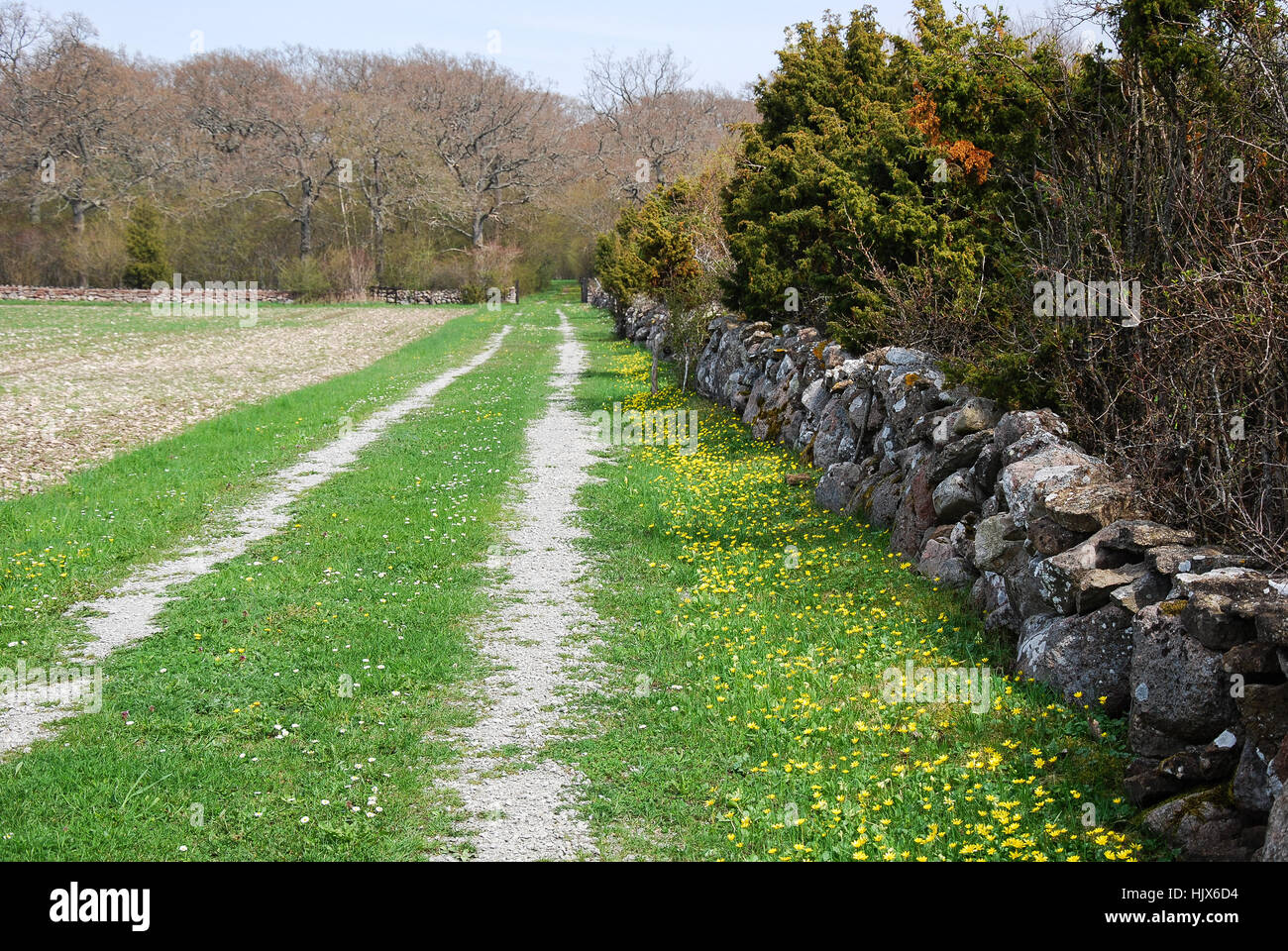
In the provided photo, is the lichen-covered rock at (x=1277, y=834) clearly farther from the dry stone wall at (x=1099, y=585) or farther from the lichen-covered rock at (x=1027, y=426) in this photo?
the lichen-covered rock at (x=1027, y=426)

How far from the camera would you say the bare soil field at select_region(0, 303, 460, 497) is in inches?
640

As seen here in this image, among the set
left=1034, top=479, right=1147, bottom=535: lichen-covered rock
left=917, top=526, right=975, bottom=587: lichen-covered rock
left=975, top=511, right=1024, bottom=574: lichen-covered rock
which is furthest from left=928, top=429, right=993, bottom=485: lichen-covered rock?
left=1034, top=479, right=1147, bottom=535: lichen-covered rock

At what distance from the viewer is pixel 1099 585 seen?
20.3ft

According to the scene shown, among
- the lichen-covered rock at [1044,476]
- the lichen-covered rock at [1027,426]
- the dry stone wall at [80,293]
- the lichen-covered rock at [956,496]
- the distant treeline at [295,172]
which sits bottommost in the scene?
the lichen-covered rock at [956,496]

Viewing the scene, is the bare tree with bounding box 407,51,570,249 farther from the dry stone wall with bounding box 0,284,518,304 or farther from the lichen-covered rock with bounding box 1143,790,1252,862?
the lichen-covered rock with bounding box 1143,790,1252,862

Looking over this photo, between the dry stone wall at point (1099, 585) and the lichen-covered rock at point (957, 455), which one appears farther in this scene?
the lichen-covered rock at point (957, 455)

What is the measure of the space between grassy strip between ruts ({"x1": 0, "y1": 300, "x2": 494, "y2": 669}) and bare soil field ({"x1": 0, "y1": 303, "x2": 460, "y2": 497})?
835 millimetres

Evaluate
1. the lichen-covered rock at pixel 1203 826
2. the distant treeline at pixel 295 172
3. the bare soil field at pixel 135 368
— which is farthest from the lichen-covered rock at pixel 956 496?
the distant treeline at pixel 295 172

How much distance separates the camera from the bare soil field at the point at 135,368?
640 inches

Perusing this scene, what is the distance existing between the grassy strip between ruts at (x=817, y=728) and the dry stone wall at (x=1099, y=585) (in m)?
0.27

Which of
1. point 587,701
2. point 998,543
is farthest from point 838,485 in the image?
point 587,701

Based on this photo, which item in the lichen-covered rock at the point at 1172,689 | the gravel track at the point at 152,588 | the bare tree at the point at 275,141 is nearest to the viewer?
the lichen-covered rock at the point at 1172,689

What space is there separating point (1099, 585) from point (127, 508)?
34.6ft
